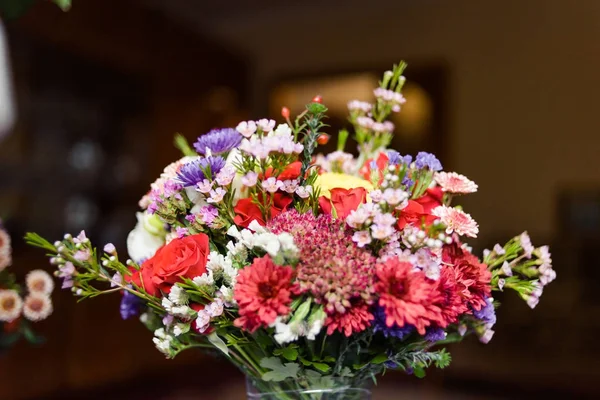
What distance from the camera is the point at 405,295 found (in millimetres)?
519

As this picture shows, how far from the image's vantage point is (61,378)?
3113 mm

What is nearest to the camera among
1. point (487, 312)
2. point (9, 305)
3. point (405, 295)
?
point (405, 295)

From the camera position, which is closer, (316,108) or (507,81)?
(316,108)

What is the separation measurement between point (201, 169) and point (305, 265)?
146mm

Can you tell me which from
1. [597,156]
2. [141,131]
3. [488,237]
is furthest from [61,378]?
[597,156]

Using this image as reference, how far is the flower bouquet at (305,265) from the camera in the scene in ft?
1.72

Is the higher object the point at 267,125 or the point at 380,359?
the point at 267,125

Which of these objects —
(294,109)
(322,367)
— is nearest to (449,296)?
(322,367)

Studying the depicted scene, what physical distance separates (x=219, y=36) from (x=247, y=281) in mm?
4583

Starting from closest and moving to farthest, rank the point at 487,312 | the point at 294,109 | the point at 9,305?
the point at 487,312, the point at 9,305, the point at 294,109

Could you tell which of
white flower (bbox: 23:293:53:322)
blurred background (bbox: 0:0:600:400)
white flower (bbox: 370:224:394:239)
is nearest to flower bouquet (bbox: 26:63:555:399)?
white flower (bbox: 370:224:394:239)

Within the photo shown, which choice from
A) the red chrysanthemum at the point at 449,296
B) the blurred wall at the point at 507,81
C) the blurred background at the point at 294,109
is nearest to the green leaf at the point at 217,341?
the red chrysanthemum at the point at 449,296

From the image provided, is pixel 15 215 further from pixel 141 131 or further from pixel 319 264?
pixel 319 264

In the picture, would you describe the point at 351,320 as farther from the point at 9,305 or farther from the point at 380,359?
the point at 9,305
